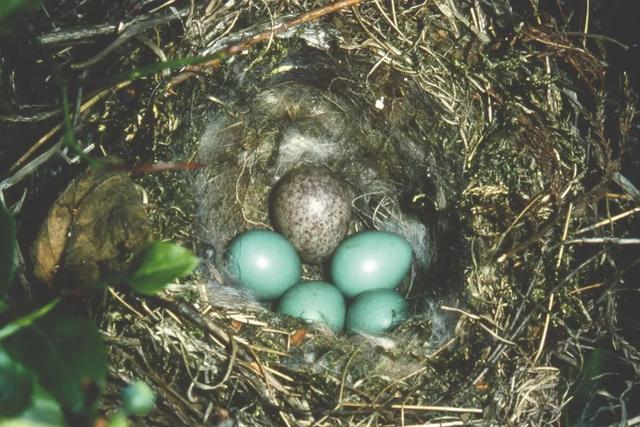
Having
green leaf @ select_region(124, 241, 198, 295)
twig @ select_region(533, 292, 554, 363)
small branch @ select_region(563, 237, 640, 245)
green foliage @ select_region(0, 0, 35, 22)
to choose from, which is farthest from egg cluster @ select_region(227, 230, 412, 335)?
green foliage @ select_region(0, 0, 35, 22)

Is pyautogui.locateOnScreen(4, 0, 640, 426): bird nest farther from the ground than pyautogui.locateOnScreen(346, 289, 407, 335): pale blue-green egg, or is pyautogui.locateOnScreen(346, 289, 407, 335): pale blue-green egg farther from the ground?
pyautogui.locateOnScreen(4, 0, 640, 426): bird nest

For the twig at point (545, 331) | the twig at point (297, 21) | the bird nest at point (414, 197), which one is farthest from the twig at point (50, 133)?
the twig at point (545, 331)

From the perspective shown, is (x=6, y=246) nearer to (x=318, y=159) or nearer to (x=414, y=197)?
(x=414, y=197)

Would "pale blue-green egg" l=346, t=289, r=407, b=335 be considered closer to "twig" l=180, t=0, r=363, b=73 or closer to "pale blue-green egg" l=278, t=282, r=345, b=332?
"pale blue-green egg" l=278, t=282, r=345, b=332

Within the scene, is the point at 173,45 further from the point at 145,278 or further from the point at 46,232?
the point at 145,278

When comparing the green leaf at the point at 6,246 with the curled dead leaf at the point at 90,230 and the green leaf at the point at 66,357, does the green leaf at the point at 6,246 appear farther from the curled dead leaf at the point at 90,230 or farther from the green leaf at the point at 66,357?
the curled dead leaf at the point at 90,230

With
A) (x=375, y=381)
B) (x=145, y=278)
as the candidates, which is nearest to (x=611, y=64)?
(x=375, y=381)
